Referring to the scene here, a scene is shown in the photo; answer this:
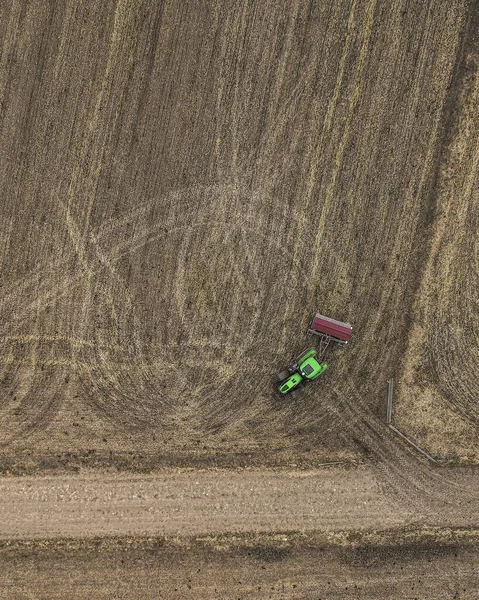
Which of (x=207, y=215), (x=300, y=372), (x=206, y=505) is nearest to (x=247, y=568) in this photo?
(x=206, y=505)

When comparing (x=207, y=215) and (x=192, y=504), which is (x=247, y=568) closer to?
(x=192, y=504)

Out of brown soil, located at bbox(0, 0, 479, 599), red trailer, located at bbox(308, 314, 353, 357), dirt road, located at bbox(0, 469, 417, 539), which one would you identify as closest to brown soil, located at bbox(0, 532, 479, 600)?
brown soil, located at bbox(0, 0, 479, 599)

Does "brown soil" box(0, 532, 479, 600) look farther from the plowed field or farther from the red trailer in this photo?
the red trailer

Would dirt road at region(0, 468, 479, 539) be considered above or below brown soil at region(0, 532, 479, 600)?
above

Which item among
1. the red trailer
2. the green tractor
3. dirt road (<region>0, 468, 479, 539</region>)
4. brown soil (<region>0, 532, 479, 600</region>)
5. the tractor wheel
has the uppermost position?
the red trailer

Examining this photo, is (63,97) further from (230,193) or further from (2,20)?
(230,193)

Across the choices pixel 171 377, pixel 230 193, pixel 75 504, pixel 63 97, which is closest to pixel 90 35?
pixel 63 97
